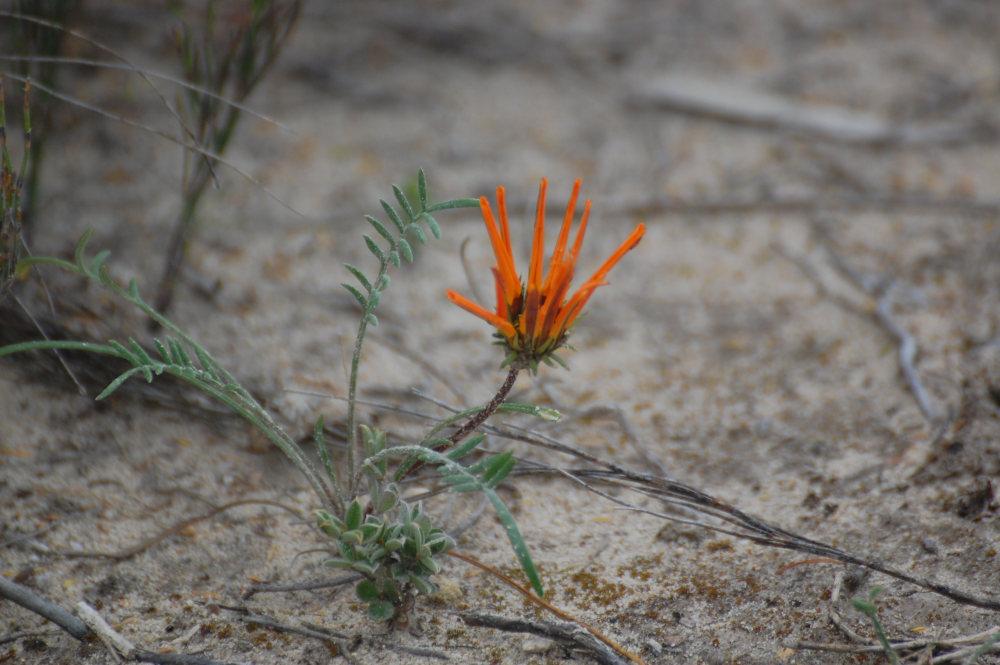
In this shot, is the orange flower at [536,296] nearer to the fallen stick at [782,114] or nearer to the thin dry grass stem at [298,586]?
the thin dry grass stem at [298,586]

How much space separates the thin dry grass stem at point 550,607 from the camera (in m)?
1.26

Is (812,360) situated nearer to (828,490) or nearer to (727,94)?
(828,490)

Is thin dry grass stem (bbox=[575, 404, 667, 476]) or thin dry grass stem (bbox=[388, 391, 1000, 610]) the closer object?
thin dry grass stem (bbox=[388, 391, 1000, 610])

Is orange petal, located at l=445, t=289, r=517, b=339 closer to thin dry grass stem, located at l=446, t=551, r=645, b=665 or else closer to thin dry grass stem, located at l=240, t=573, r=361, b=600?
thin dry grass stem, located at l=446, t=551, r=645, b=665

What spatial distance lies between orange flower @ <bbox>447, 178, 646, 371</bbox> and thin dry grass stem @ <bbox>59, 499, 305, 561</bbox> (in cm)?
60

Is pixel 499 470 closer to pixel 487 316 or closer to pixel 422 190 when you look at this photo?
pixel 487 316

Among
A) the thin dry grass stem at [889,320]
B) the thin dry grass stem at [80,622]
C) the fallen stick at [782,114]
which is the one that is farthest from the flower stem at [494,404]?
the fallen stick at [782,114]

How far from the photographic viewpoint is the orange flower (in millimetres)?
1086

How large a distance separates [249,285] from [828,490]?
5.24 ft

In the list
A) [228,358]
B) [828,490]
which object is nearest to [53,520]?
[228,358]

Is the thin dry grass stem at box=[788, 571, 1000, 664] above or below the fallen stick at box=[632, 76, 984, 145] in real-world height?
below

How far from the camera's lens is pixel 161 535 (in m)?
1.45

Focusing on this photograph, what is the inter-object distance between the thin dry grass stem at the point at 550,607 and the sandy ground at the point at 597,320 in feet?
0.10

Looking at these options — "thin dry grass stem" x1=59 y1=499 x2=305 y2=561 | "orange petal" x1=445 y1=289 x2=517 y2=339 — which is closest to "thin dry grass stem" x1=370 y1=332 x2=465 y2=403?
"thin dry grass stem" x1=59 y1=499 x2=305 y2=561
